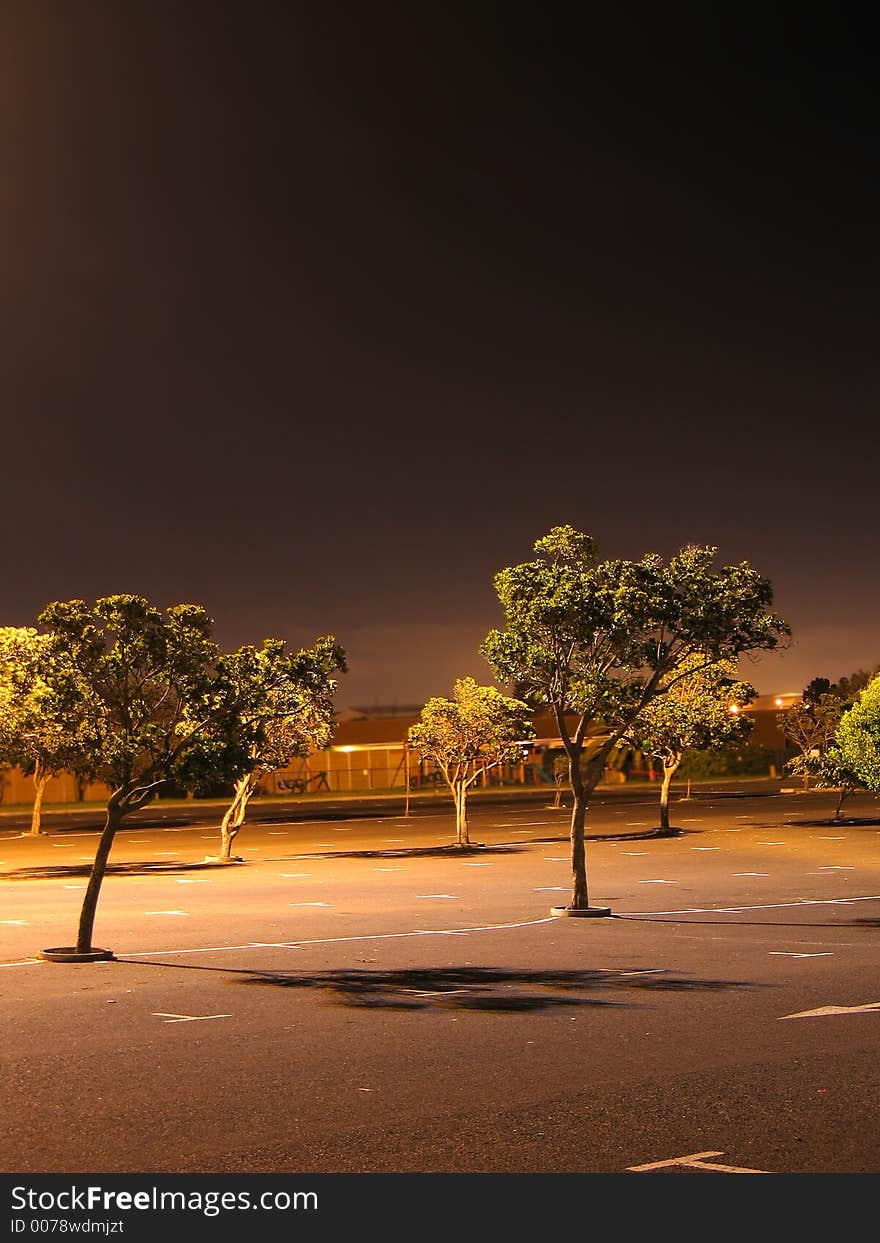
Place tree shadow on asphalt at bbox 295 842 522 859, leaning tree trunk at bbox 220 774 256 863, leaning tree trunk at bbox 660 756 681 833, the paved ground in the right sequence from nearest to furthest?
the paved ground < leaning tree trunk at bbox 220 774 256 863 < tree shadow on asphalt at bbox 295 842 522 859 < leaning tree trunk at bbox 660 756 681 833

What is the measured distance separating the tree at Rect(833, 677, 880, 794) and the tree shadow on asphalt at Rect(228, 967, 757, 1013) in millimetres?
11505

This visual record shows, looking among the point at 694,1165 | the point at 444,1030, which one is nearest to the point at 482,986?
the point at 444,1030

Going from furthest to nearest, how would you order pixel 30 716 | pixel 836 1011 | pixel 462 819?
pixel 462 819
pixel 30 716
pixel 836 1011

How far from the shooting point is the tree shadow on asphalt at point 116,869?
35281 millimetres

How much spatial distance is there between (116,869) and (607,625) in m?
18.2

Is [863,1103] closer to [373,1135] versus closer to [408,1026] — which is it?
[373,1135]

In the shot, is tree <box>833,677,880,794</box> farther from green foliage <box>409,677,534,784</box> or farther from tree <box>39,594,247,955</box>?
green foliage <box>409,677,534,784</box>

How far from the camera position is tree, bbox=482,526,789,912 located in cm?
2391

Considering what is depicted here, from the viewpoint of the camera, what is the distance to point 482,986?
53.7 feet

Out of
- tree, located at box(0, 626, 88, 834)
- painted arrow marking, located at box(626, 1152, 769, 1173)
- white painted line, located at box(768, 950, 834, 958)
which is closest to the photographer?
painted arrow marking, located at box(626, 1152, 769, 1173)

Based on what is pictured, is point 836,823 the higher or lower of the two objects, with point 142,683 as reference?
lower

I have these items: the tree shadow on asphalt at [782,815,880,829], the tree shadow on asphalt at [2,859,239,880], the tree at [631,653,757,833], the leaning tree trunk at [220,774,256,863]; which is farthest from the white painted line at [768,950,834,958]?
the tree shadow on asphalt at [782,815,880,829]

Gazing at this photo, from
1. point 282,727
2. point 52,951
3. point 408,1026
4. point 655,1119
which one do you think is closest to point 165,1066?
point 408,1026

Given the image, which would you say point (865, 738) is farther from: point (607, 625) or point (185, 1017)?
point (185, 1017)
